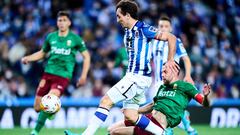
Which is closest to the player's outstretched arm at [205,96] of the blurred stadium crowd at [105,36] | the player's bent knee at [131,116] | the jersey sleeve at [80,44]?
the player's bent knee at [131,116]

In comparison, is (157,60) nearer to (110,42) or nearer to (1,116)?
(1,116)

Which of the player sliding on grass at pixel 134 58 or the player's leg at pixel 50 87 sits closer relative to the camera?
the player sliding on grass at pixel 134 58

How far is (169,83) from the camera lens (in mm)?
8227

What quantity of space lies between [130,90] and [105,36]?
10023 millimetres

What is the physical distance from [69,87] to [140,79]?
27.2 ft

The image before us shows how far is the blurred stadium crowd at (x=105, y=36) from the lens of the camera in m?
16.5

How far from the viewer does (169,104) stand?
809 cm

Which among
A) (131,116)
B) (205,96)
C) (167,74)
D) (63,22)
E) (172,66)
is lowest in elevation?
(131,116)

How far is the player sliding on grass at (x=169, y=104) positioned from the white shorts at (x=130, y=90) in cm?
34

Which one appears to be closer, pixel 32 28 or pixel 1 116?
pixel 1 116

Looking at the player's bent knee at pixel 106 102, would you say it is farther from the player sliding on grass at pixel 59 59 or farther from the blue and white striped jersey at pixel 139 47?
the player sliding on grass at pixel 59 59

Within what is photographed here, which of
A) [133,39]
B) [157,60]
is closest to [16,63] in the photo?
[157,60]

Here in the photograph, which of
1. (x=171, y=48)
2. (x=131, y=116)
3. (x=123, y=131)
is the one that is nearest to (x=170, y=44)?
(x=171, y=48)

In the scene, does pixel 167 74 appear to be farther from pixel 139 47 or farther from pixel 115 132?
pixel 115 132
